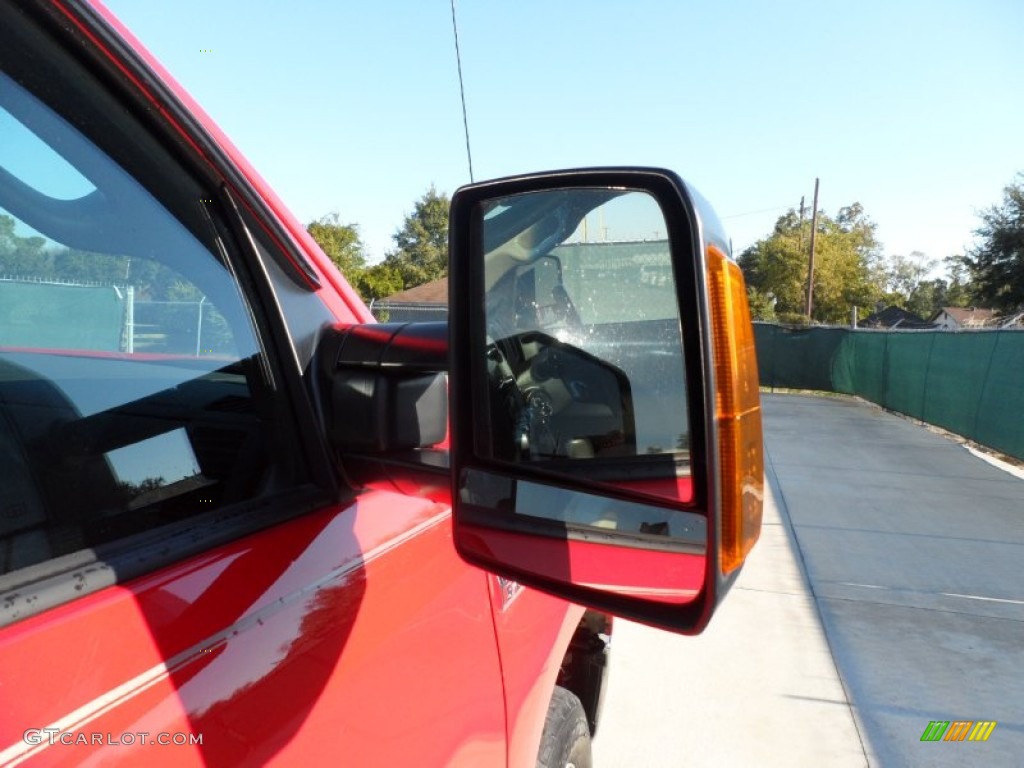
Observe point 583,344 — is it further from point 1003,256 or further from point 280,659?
point 1003,256

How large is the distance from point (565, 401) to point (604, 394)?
0.06 metres

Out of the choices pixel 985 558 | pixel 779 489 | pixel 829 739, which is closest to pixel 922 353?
pixel 779 489

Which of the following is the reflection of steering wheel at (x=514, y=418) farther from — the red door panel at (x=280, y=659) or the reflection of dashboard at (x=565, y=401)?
the red door panel at (x=280, y=659)

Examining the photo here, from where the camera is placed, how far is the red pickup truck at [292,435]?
3.09 feet

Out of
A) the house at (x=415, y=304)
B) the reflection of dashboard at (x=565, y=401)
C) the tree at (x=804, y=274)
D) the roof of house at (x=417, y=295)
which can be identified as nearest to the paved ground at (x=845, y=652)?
the reflection of dashboard at (x=565, y=401)

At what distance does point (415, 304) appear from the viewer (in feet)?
51.8

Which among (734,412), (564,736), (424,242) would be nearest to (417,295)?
(424,242)

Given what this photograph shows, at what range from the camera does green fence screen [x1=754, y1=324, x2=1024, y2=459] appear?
34.4 ft

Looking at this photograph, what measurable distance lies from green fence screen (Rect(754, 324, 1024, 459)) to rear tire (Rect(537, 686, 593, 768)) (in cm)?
958

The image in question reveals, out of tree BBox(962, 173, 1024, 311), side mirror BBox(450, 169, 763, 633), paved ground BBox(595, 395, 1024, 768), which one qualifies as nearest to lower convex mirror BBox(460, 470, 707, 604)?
side mirror BBox(450, 169, 763, 633)

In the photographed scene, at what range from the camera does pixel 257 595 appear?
1049mm

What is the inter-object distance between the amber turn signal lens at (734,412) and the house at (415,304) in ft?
37.9

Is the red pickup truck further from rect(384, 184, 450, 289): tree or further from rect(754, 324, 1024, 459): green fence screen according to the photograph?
rect(754, 324, 1024, 459): green fence screen

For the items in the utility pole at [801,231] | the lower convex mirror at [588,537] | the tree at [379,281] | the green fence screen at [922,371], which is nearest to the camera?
the lower convex mirror at [588,537]
